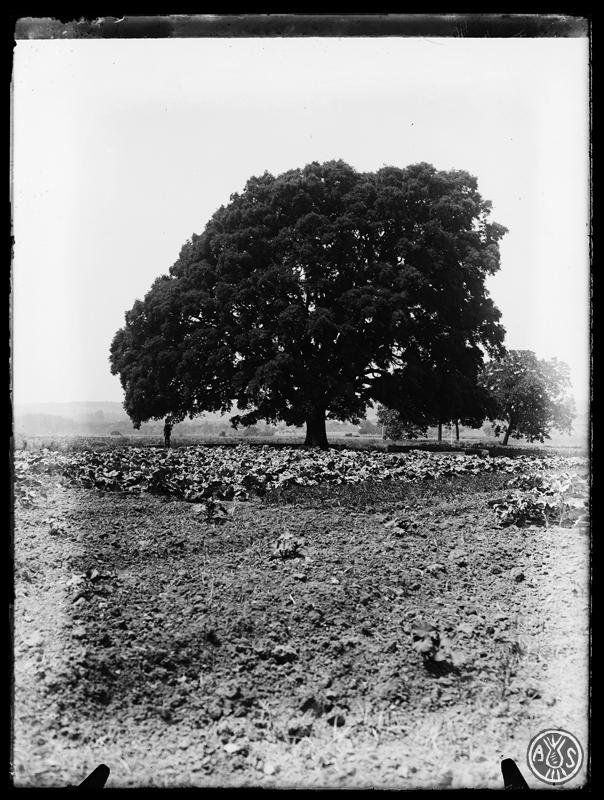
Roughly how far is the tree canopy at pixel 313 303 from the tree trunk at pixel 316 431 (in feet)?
0.08

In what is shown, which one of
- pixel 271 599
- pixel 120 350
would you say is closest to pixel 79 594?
pixel 271 599

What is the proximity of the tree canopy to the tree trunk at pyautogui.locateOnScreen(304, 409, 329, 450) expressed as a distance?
0.02 metres

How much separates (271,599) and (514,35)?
3.36m

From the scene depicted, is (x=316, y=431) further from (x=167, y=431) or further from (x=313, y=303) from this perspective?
(x=167, y=431)

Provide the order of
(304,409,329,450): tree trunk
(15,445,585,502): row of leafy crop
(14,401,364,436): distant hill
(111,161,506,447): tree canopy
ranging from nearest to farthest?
(14,401,364,436): distant hill < (15,445,585,502): row of leafy crop < (111,161,506,447): tree canopy < (304,409,329,450): tree trunk

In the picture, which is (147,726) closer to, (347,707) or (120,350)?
(347,707)

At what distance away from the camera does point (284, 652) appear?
319cm

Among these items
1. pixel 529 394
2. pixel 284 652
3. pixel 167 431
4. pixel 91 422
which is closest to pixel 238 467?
pixel 167 431

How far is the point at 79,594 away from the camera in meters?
3.34

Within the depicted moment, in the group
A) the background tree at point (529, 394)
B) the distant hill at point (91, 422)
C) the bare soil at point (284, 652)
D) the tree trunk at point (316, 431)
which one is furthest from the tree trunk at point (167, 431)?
the background tree at point (529, 394)

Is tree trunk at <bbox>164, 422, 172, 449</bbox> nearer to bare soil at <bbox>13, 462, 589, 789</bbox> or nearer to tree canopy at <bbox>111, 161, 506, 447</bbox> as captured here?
tree canopy at <bbox>111, 161, 506, 447</bbox>

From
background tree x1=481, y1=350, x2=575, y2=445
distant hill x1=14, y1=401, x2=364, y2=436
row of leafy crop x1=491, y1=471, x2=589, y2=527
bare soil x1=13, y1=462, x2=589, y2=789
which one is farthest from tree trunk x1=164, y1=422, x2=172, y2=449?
row of leafy crop x1=491, y1=471, x2=589, y2=527

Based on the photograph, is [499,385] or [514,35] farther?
[499,385]

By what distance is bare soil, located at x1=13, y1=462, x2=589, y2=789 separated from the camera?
9.70ft
